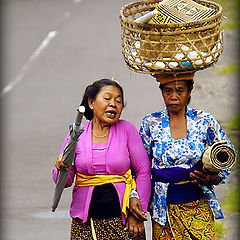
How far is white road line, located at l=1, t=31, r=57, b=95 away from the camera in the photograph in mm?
12641

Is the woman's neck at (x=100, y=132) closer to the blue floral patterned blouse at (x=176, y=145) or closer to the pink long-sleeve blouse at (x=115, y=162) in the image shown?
the pink long-sleeve blouse at (x=115, y=162)

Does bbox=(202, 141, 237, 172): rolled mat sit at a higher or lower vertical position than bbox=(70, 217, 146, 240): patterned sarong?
higher

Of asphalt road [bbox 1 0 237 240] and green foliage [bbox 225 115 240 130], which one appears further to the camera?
green foliage [bbox 225 115 240 130]

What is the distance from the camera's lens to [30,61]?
555 inches

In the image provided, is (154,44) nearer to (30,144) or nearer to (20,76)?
(30,144)

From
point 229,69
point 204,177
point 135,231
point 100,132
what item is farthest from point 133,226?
point 229,69

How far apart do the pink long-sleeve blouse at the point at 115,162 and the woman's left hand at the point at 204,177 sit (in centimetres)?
36

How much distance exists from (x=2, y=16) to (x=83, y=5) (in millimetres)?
2660

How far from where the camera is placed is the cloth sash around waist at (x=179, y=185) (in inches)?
210

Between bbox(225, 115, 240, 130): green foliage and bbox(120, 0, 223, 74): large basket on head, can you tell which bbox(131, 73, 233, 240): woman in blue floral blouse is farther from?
bbox(225, 115, 240, 130): green foliage

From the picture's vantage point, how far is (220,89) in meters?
11.3

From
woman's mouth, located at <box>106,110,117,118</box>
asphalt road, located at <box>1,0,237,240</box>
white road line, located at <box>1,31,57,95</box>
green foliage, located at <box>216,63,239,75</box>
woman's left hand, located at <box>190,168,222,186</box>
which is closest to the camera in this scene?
woman's left hand, located at <box>190,168,222,186</box>

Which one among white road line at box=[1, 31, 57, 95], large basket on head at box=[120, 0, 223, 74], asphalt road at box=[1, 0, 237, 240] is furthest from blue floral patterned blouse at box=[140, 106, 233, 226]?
white road line at box=[1, 31, 57, 95]

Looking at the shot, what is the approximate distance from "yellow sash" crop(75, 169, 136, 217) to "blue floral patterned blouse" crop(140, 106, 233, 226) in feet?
0.70
